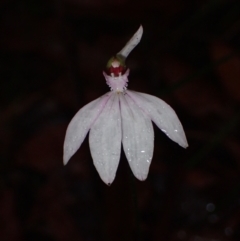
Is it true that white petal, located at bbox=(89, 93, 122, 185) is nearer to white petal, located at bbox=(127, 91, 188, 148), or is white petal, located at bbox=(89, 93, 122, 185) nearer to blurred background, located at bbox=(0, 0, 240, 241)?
white petal, located at bbox=(127, 91, 188, 148)

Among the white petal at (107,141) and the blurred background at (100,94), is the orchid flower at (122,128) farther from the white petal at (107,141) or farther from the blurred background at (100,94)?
the blurred background at (100,94)

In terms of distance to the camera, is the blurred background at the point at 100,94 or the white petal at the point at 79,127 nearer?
the white petal at the point at 79,127

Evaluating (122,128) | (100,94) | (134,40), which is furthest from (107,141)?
(100,94)

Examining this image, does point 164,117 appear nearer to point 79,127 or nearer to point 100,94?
point 79,127

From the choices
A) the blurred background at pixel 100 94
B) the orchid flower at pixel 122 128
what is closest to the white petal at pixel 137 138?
the orchid flower at pixel 122 128

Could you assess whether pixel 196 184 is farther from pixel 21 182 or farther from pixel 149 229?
pixel 21 182

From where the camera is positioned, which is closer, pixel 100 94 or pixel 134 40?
pixel 134 40

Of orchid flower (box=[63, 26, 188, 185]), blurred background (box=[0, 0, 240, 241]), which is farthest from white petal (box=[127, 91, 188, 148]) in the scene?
blurred background (box=[0, 0, 240, 241])
